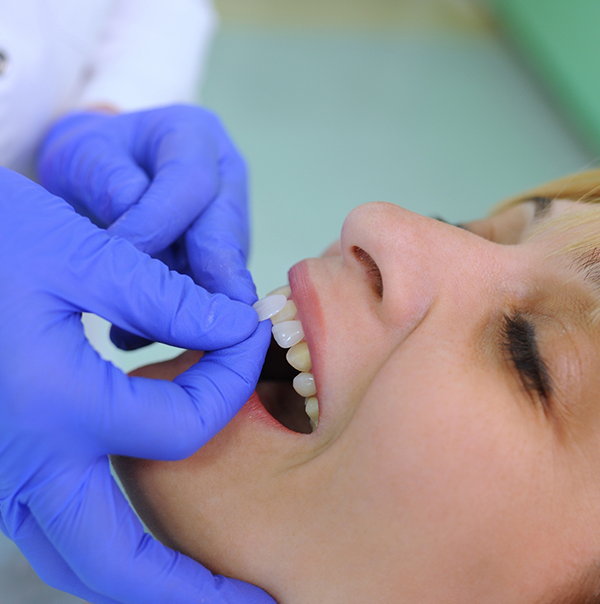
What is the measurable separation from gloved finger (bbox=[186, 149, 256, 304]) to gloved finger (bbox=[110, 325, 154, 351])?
0.71 feet

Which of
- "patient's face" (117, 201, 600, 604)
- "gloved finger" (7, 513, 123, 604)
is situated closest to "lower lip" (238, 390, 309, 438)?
"patient's face" (117, 201, 600, 604)

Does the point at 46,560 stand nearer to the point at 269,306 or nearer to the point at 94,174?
the point at 269,306

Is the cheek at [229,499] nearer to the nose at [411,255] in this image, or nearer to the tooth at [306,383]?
the tooth at [306,383]

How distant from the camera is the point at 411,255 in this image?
0.83 metres

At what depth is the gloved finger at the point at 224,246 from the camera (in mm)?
978

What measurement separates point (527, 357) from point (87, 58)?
1620 mm

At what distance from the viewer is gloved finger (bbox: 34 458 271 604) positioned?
29.1 inches

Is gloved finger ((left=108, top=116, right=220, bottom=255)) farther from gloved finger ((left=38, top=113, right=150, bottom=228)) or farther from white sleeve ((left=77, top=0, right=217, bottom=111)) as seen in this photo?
white sleeve ((left=77, top=0, right=217, bottom=111))

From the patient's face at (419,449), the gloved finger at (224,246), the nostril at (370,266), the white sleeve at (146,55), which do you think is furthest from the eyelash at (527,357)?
the white sleeve at (146,55)

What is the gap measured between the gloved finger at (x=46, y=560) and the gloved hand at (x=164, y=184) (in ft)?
1.45

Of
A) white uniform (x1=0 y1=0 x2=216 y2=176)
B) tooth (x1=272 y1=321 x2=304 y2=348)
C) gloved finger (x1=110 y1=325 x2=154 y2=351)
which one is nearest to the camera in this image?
tooth (x1=272 y1=321 x2=304 y2=348)

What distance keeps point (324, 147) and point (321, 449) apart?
203cm

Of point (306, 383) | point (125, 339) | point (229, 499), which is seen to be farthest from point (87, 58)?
point (229, 499)

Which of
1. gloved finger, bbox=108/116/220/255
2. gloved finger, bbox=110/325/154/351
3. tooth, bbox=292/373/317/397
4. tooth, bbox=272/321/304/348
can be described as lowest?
tooth, bbox=292/373/317/397
